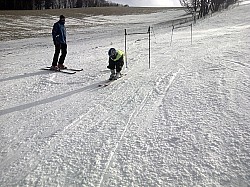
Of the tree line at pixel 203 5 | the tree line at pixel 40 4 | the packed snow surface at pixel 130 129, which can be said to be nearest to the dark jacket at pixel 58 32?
the packed snow surface at pixel 130 129

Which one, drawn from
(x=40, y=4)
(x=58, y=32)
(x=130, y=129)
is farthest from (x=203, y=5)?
(x=40, y=4)

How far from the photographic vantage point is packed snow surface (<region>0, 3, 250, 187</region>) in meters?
3.86

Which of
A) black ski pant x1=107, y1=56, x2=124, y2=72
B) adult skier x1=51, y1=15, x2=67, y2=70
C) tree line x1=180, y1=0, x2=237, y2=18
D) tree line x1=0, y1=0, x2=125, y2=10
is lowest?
black ski pant x1=107, y1=56, x2=124, y2=72

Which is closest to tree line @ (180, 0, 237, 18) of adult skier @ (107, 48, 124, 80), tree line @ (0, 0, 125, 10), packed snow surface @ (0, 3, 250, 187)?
packed snow surface @ (0, 3, 250, 187)

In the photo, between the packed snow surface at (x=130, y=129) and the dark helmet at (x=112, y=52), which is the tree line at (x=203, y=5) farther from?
the dark helmet at (x=112, y=52)

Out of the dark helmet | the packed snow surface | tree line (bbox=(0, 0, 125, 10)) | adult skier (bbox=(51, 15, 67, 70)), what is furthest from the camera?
tree line (bbox=(0, 0, 125, 10))

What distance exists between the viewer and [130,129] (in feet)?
16.7

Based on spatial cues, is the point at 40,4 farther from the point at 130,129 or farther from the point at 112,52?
the point at 130,129

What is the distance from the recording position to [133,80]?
8.20 meters

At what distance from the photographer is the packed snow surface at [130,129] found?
3859 mm

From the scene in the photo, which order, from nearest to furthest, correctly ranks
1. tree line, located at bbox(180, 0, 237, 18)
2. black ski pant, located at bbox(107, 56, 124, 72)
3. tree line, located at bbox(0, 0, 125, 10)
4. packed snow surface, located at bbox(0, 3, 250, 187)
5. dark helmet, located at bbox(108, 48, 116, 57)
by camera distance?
packed snow surface, located at bbox(0, 3, 250, 187) → dark helmet, located at bbox(108, 48, 116, 57) → black ski pant, located at bbox(107, 56, 124, 72) → tree line, located at bbox(180, 0, 237, 18) → tree line, located at bbox(0, 0, 125, 10)

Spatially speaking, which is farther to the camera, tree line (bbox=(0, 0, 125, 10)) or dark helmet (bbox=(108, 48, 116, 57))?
tree line (bbox=(0, 0, 125, 10))

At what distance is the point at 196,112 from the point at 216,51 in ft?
22.7

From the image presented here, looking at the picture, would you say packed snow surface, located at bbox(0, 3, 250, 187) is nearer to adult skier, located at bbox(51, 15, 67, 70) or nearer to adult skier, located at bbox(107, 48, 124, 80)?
adult skier, located at bbox(107, 48, 124, 80)
